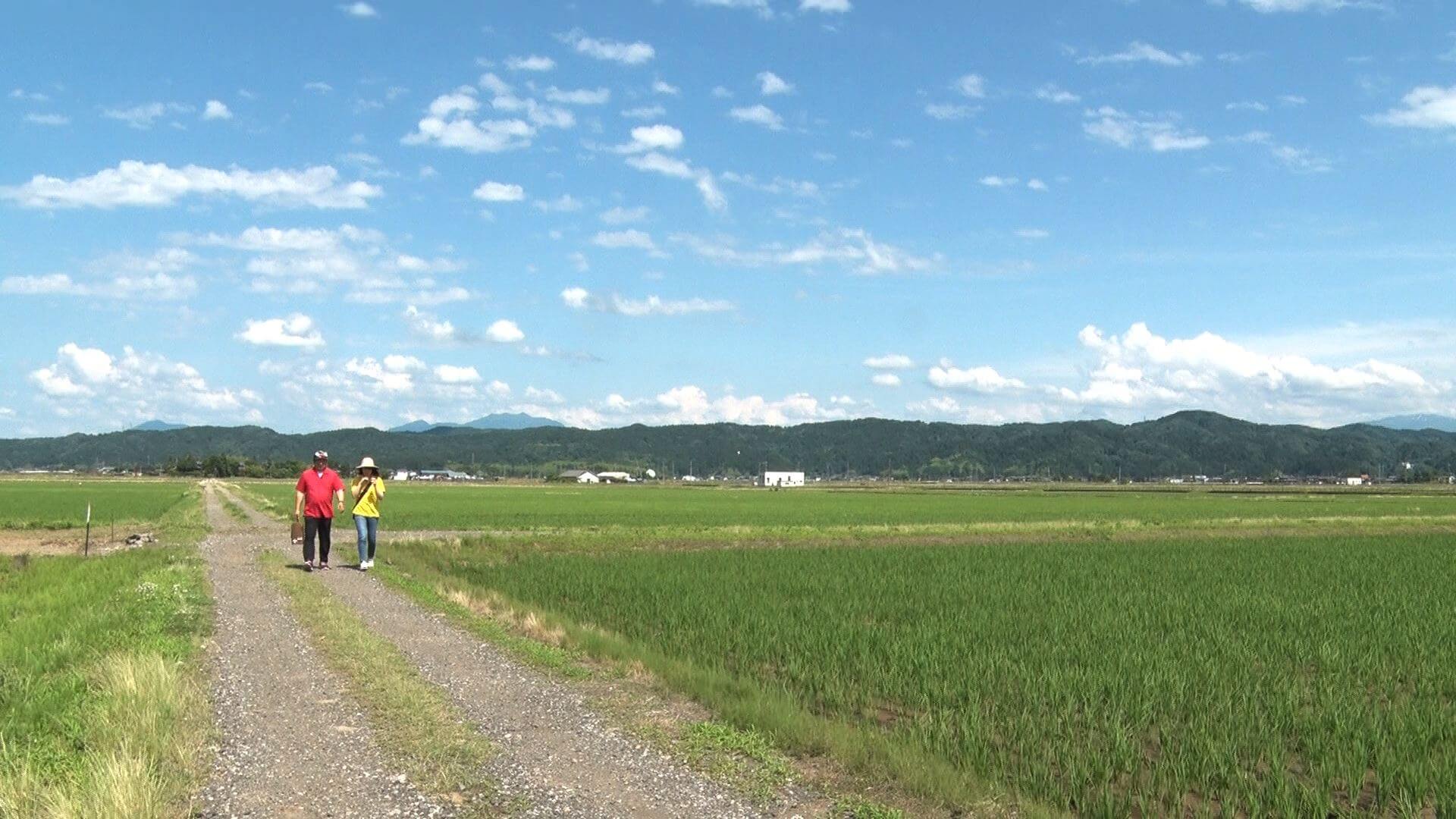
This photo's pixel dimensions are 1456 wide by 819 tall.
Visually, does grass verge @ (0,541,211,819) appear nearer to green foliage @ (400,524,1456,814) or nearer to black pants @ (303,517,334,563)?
black pants @ (303,517,334,563)

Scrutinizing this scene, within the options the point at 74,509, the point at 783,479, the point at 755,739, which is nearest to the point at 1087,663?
the point at 755,739

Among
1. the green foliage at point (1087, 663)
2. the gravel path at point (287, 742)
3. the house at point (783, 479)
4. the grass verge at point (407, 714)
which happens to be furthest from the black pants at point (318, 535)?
the house at point (783, 479)

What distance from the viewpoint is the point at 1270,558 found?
27.8 meters

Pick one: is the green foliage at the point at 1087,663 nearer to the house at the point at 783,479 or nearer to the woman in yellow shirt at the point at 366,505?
the woman in yellow shirt at the point at 366,505

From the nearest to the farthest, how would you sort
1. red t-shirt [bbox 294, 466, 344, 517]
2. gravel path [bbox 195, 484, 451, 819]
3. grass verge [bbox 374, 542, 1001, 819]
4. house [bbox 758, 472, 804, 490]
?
1. gravel path [bbox 195, 484, 451, 819]
2. grass verge [bbox 374, 542, 1001, 819]
3. red t-shirt [bbox 294, 466, 344, 517]
4. house [bbox 758, 472, 804, 490]

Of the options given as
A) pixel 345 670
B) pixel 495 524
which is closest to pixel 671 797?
pixel 345 670

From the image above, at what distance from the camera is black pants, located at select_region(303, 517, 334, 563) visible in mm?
19016

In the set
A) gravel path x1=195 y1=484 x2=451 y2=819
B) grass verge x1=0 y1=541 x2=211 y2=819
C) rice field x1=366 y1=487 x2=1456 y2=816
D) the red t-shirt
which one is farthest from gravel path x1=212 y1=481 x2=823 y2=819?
the red t-shirt

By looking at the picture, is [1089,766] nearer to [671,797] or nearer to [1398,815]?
[1398,815]

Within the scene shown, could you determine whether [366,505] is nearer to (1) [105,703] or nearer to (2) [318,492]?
(2) [318,492]

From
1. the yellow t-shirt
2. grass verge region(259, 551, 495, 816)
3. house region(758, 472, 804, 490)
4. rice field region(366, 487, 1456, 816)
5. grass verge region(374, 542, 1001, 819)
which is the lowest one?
house region(758, 472, 804, 490)

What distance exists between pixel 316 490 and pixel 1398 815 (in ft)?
55.1

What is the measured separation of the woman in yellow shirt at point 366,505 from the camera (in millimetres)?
18984

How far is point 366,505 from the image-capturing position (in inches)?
750
